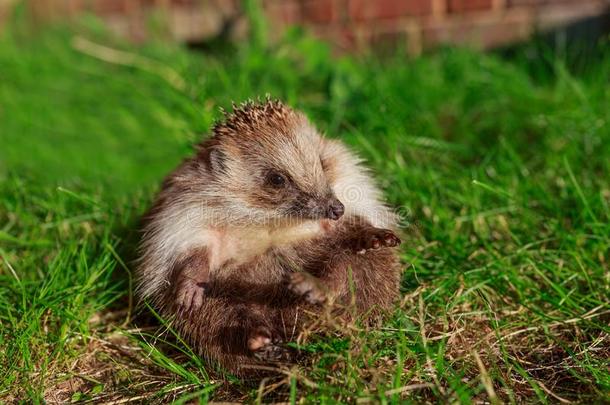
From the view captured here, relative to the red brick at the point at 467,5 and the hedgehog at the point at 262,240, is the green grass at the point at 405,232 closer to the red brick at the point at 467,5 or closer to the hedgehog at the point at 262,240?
the hedgehog at the point at 262,240

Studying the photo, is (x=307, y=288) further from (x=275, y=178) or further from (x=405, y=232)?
(x=405, y=232)

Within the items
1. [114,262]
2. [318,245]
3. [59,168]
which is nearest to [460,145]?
[318,245]

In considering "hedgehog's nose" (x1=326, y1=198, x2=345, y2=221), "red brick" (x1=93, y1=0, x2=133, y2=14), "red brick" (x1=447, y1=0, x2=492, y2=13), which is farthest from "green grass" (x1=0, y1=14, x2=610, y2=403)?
"red brick" (x1=93, y1=0, x2=133, y2=14)

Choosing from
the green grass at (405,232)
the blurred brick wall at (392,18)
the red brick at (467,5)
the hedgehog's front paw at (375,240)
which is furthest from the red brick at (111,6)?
the hedgehog's front paw at (375,240)

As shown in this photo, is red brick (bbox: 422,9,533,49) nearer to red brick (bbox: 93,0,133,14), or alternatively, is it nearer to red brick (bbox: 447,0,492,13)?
red brick (bbox: 447,0,492,13)

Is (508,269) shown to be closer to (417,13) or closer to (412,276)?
(412,276)
